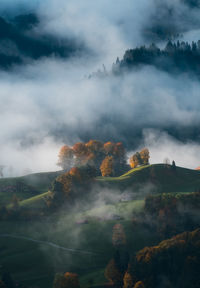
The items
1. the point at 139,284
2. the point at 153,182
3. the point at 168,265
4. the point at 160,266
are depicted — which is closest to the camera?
the point at 139,284

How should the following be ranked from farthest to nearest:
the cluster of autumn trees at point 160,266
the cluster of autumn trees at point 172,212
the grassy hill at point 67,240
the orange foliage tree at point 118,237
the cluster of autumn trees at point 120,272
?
1. the cluster of autumn trees at point 172,212
2. the orange foliage tree at point 118,237
3. the grassy hill at point 67,240
4. the cluster of autumn trees at point 160,266
5. the cluster of autumn trees at point 120,272

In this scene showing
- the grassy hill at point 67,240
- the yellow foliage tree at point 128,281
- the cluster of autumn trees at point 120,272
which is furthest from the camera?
the grassy hill at point 67,240

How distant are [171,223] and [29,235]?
57089 mm

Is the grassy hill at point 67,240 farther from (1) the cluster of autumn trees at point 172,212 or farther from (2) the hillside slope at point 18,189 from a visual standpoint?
(1) the cluster of autumn trees at point 172,212

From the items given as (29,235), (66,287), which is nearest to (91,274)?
(66,287)

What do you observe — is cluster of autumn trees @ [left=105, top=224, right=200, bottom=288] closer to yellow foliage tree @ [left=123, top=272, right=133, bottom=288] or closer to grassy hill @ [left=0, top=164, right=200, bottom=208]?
yellow foliage tree @ [left=123, top=272, right=133, bottom=288]

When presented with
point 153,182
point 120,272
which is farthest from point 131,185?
point 120,272

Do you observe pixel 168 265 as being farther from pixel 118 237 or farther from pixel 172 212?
pixel 172 212

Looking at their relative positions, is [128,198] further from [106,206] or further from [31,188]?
[31,188]

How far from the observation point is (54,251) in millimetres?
129875

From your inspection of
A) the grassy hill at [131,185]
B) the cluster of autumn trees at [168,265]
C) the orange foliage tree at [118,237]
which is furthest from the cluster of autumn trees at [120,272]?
the grassy hill at [131,185]

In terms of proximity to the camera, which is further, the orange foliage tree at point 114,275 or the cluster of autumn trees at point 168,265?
the cluster of autumn trees at point 168,265

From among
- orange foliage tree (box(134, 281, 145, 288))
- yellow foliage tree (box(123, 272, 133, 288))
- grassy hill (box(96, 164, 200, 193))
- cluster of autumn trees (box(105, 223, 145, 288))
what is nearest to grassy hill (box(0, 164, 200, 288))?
cluster of autumn trees (box(105, 223, 145, 288))

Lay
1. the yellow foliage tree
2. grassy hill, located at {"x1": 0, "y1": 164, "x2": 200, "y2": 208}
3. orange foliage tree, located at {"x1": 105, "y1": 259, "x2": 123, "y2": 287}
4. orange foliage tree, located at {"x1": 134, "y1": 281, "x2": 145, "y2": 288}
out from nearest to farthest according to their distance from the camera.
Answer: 1. orange foliage tree, located at {"x1": 134, "y1": 281, "x2": 145, "y2": 288}
2. the yellow foliage tree
3. orange foliage tree, located at {"x1": 105, "y1": 259, "x2": 123, "y2": 287}
4. grassy hill, located at {"x1": 0, "y1": 164, "x2": 200, "y2": 208}
